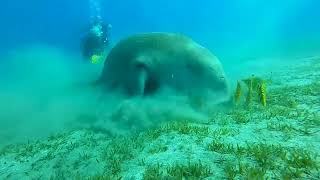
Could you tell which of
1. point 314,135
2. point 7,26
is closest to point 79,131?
point 314,135

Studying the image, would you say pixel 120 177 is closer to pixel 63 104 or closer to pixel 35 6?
pixel 63 104

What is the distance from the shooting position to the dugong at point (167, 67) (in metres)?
7.72

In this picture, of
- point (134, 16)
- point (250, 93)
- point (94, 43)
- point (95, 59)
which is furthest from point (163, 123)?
point (134, 16)

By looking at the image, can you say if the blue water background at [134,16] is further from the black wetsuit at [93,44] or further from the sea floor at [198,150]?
the sea floor at [198,150]

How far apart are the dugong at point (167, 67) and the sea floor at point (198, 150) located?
0.84m

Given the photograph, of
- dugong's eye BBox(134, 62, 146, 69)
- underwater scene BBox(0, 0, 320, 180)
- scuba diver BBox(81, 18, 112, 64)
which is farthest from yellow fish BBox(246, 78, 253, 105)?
scuba diver BBox(81, 18, 112, 64)

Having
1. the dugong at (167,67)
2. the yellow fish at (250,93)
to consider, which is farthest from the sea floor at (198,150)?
the dugong at (167,67)

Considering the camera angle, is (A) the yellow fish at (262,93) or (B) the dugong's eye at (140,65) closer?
(A) the yellow fish at (262,93)

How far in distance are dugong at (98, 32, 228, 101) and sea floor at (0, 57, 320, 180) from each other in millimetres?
838

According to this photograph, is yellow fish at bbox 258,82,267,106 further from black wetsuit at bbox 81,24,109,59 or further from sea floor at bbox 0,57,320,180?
black wetsuit at bbox 81,24,109,59

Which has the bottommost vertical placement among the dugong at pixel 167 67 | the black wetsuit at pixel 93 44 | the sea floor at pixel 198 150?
the sea floor at pixel 198 150

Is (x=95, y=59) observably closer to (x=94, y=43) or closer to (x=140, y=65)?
(x=94, y=43)

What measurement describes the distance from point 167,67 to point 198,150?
10.5 ft

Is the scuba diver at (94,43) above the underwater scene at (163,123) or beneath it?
above
